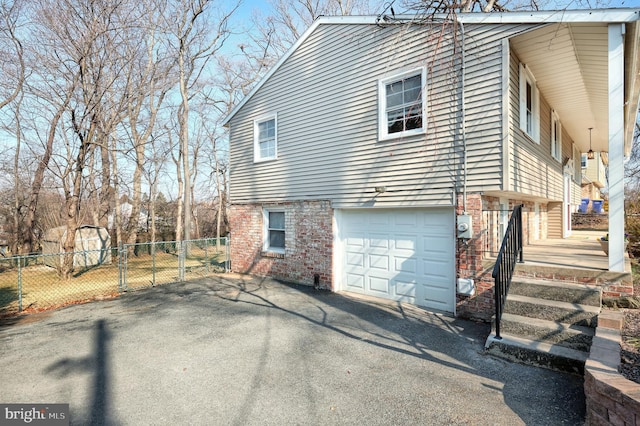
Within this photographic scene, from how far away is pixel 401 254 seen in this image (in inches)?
279

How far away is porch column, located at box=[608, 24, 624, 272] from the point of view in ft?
14.8

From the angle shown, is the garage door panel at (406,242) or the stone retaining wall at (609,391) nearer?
the stone retaining wall at (609,391)

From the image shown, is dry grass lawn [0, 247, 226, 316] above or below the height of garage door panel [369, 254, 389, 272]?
below

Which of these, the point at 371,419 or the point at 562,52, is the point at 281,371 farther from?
the point at 562,52

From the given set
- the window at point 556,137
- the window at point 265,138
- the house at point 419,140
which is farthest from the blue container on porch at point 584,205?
the window at point 265,138

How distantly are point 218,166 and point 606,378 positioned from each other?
90.5 ft

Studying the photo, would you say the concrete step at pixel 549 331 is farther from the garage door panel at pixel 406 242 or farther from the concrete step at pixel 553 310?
the garage door panel at pixel 406 242

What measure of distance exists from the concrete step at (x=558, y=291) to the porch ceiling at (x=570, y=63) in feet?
12.5

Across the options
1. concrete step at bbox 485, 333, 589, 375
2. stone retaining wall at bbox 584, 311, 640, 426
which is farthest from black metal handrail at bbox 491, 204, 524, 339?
stone retaining wall at bbox 584, 311, 640, 426

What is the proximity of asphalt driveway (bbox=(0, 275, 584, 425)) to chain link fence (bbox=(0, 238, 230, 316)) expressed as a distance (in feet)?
5.49

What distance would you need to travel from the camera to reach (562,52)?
586 centimetres

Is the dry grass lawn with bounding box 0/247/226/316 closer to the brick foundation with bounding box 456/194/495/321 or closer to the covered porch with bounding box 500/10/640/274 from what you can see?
the brick foundation with bounding box 456/194/495/321

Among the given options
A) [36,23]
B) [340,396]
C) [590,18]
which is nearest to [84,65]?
[36,23]

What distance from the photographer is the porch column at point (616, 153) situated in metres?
4.52
